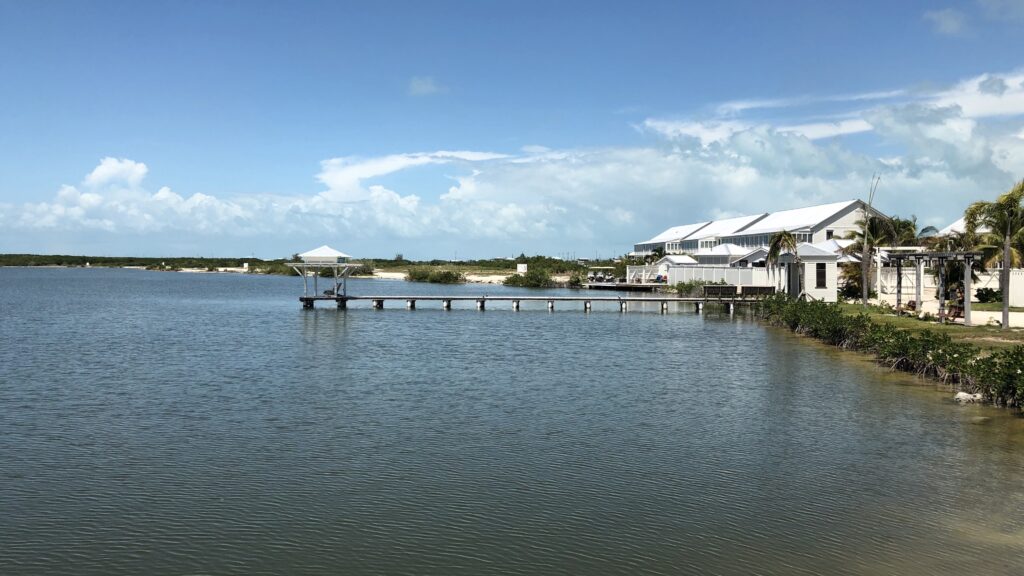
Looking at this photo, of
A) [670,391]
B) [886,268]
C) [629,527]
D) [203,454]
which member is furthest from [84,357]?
[886,268]

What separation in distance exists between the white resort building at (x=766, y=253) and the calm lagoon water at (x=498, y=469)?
21626 mm

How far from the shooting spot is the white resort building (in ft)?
156

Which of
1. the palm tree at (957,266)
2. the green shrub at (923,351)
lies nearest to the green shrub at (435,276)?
the palm tree at (957,266)

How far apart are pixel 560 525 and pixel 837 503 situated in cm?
417

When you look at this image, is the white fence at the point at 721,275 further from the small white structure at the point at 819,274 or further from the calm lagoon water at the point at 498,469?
the calm lagoon water at the point at 498,469

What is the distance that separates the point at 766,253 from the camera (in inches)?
2532

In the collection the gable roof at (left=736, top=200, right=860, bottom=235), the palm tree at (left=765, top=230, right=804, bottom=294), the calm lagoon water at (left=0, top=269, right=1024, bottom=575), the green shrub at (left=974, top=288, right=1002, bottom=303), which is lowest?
the calm lagoon water at (left=0, top=269, right=1024, bottom=575)

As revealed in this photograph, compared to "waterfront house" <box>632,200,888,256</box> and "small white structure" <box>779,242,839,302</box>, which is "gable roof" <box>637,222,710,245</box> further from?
"small white structure" <box>779,242,839,302</box>

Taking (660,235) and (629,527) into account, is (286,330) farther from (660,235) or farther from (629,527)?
(660,235)

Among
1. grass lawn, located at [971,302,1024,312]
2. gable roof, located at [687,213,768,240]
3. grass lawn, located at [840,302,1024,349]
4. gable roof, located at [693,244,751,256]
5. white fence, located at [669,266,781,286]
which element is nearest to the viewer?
grass lawn, located at [840,302,1024,349]

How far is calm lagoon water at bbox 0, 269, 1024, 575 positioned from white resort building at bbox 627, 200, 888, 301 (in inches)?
851

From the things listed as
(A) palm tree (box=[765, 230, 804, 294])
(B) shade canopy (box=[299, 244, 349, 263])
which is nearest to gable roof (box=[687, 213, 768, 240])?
(A) palm tree (box=[765, 230, 804, 294])

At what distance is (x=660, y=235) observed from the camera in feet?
408

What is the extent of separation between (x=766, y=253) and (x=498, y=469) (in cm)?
5498
